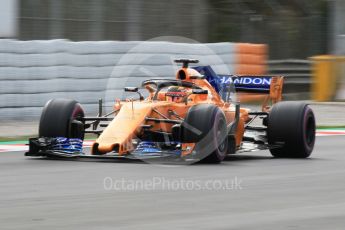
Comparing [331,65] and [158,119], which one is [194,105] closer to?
[158,119]

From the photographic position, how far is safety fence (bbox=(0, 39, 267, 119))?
16.6 metres

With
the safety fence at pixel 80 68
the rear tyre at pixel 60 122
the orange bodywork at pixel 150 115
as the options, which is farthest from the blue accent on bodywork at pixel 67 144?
the safety fence at pixel 80 68

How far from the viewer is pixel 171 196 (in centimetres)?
834

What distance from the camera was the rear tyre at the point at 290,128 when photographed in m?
11.9

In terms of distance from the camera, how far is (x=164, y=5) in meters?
21.2

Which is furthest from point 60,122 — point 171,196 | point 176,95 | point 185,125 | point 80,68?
point 80,68

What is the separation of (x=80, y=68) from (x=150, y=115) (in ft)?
22.6

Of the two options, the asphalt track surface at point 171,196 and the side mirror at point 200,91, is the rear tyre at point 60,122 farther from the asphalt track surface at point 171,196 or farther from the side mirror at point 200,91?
the side mirror at point 200,91

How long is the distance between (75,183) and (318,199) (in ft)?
7.85

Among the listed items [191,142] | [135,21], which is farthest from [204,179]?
[135,21]

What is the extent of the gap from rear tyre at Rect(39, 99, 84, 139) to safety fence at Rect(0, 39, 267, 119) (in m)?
5.01

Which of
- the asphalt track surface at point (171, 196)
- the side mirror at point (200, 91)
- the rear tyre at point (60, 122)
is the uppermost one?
the side mirror at point (200, 91)

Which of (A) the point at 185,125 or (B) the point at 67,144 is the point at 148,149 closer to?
(A) the point at 185,125

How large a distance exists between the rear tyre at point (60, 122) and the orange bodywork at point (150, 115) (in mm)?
584
